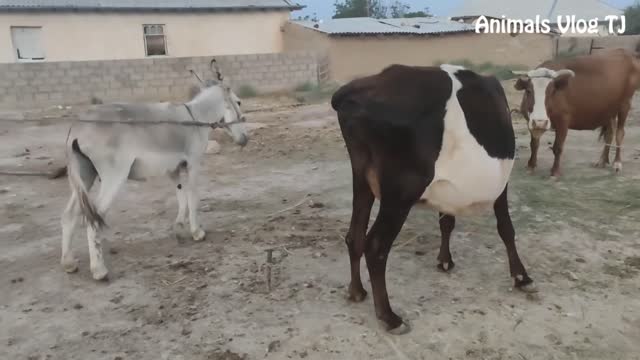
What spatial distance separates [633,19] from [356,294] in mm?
40843

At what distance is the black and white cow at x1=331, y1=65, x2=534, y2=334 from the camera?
3.34m

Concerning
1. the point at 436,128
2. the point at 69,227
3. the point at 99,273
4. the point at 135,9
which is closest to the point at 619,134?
the point at 436,128

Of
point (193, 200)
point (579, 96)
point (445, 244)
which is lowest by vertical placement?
point (445, 244)

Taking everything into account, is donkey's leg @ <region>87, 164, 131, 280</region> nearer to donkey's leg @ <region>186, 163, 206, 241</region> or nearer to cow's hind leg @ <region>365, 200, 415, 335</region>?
donkey's leg @ <region>186, 163, 206, 241</region>

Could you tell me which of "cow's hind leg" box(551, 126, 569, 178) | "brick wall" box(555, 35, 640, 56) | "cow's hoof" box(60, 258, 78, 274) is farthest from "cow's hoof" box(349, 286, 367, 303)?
"brick wall" box(555, 35, 640, 56)

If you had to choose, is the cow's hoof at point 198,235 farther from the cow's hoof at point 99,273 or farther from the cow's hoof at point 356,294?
the cow's hoof at point 356,294

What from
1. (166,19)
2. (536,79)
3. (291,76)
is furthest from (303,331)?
(166,19)

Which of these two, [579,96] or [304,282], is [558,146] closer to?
[579,96]

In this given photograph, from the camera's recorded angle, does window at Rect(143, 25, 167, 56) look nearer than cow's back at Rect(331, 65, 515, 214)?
No

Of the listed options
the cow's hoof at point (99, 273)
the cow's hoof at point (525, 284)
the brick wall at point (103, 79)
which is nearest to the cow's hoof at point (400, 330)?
the cow's hoof at point (525, 284)

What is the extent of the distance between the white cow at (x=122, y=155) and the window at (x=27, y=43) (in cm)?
1559

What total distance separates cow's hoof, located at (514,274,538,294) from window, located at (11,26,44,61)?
1821cm

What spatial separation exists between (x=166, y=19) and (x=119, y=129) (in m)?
16.3

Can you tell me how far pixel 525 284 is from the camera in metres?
3.99
